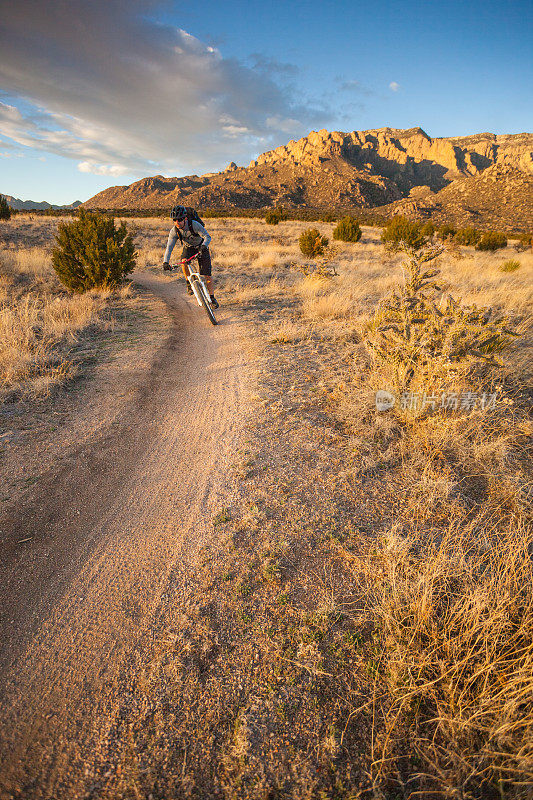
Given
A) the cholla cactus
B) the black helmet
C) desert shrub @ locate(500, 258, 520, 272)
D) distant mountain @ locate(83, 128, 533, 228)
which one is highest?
distant mountain @ locate(83, 128, 533, 228)

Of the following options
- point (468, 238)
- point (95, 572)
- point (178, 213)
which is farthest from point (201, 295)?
point (468, 238)

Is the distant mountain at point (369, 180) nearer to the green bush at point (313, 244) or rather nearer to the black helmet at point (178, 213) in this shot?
the green bush at point (313, 244)

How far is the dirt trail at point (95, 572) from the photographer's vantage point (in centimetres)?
158

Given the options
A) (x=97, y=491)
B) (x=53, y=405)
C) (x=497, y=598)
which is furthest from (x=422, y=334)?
(x=53, y=405)

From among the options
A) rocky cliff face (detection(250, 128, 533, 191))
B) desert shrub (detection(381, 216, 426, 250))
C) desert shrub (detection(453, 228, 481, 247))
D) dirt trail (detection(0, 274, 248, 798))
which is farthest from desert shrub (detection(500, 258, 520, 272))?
rocky cliff face (detection(250, 128, 533, 191))

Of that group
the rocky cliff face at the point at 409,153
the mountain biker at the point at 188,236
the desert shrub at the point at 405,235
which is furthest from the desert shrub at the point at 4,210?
the rocky cliff face at the point at 409,153

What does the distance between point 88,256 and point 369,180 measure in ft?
338

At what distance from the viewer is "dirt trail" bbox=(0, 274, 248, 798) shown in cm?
158

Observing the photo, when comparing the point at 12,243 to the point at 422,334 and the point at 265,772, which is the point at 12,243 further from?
the point at 265,772

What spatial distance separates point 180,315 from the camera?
335 inches

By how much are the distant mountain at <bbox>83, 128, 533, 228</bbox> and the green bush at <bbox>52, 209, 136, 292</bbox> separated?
50.1 metres

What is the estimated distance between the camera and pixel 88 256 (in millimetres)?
9273

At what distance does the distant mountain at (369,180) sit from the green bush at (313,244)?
4011 cm

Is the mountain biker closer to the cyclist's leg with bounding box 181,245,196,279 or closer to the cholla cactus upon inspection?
the cyclist's leg with bounding box 181,245,196,279
